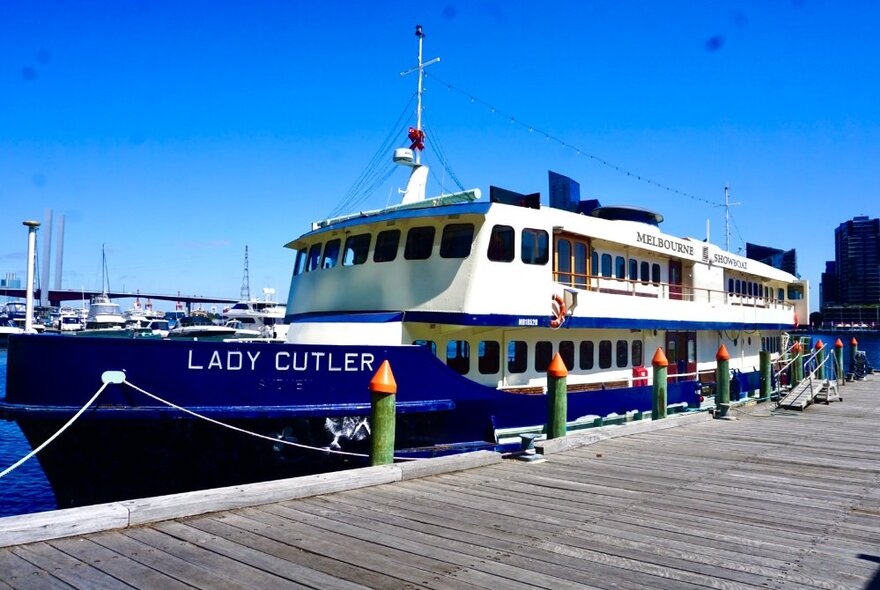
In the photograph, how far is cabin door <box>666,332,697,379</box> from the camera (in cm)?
1600

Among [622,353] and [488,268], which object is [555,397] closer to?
[488,268]

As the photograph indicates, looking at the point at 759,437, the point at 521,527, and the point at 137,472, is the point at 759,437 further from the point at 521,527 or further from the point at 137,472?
the point at 137,472

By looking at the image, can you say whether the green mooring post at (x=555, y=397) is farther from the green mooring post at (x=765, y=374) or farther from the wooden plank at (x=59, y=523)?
the green mooring post at (x=765, y=374)

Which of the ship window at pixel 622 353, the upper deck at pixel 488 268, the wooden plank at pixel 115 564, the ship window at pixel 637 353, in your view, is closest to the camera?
the wooden plank at pixel 115 564

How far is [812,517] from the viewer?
5574mm

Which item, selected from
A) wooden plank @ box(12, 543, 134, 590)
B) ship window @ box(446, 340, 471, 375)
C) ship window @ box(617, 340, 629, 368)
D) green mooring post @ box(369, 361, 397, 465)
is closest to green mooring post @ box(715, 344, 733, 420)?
ship window @ box(617, 340, 629, 368)

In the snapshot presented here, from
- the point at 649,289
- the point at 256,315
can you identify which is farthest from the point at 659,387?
the point at 256,315

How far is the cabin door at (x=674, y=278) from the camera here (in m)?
16.2

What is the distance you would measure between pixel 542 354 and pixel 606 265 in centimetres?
293

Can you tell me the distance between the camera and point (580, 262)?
13109mm

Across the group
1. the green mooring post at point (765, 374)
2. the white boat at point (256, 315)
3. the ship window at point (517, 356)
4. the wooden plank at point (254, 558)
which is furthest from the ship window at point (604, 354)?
the white boat at point (256, 315)

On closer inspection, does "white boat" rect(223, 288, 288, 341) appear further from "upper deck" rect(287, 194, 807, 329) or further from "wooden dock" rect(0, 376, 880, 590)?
"wooden dock" rect(0, 376, 880, 590)

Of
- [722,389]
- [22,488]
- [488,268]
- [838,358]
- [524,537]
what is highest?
[488,268]

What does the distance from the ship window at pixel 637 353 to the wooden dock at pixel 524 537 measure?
22.3 ft
